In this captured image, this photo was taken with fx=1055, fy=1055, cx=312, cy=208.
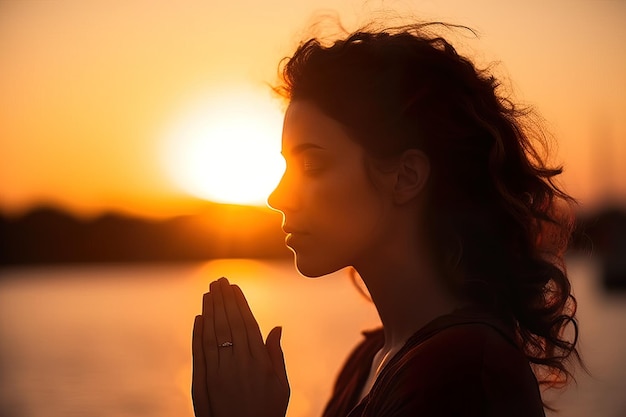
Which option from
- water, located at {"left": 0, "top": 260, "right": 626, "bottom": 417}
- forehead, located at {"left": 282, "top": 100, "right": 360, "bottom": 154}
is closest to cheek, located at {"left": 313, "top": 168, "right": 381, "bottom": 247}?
forehead, located at {"left": 282, "top": 100, "right": 360, "bottom": 154}

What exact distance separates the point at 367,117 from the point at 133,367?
1896cm

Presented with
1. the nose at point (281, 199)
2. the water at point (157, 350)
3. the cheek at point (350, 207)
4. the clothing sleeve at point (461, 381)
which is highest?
the water at point (157, 350)

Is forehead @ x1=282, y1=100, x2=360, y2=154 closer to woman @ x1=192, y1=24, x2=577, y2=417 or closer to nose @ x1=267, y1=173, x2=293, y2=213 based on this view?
woman @ x1=192, y1=24, x2=577, y2=417

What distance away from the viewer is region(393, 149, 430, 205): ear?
3035mm

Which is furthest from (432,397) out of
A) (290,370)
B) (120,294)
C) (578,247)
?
(120,294)

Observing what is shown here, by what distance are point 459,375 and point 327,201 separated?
0.70 metres

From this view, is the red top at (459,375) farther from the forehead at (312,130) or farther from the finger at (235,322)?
the forehead at (312,130)

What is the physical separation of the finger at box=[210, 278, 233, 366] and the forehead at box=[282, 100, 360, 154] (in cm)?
48

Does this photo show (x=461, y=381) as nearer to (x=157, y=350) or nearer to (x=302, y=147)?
(x=302, y=147)

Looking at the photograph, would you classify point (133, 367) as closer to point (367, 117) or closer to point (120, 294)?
point (367, 117)

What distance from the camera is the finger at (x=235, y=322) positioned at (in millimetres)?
2920

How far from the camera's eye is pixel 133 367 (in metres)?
21.3

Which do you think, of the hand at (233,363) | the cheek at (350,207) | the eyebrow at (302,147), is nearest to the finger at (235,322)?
the hand at (233,363)

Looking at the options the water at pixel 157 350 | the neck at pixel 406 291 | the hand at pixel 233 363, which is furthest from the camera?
the water at pixel 157 350
